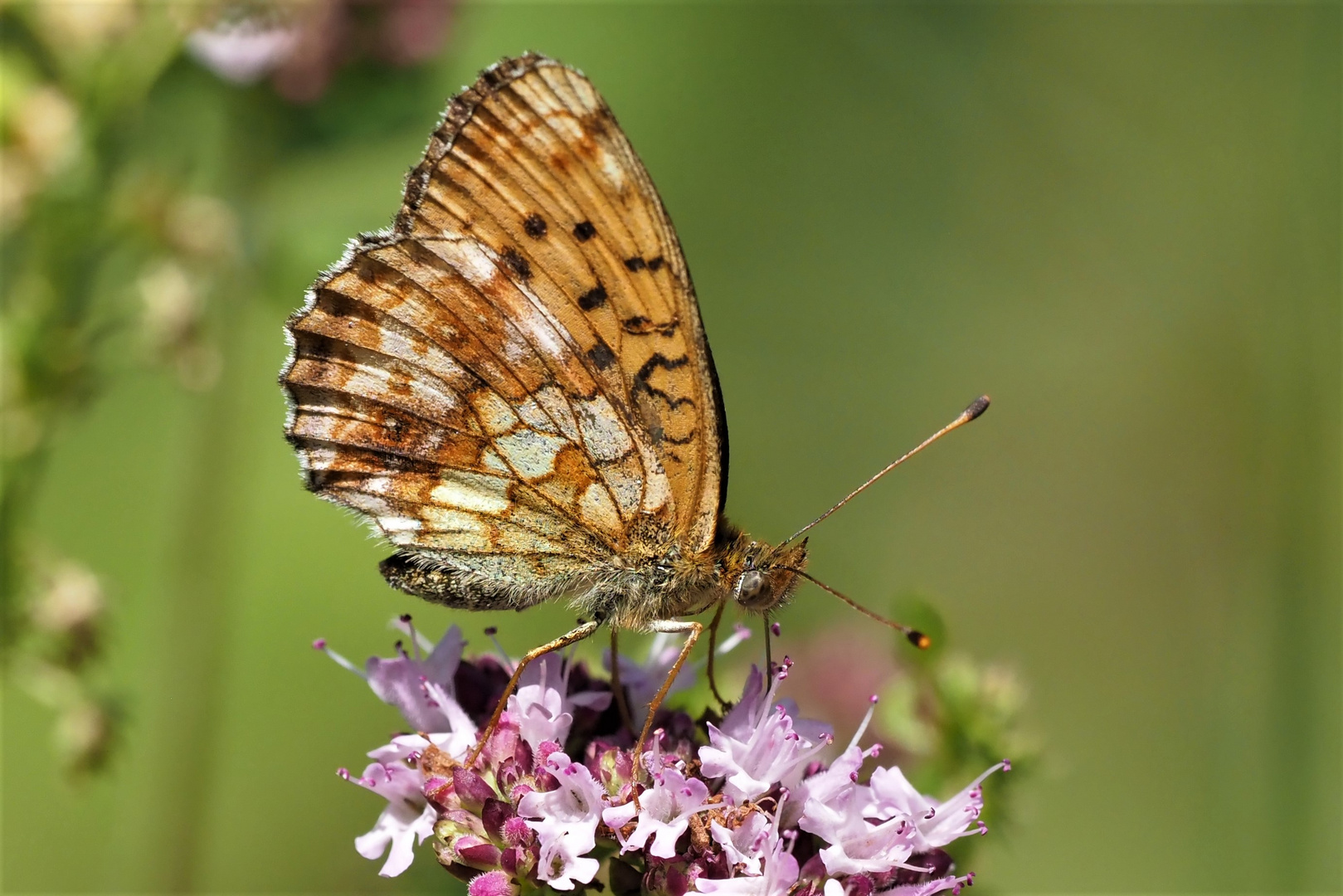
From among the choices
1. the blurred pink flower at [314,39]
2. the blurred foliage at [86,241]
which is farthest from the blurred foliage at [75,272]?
the blurred pink flower at [314,39]

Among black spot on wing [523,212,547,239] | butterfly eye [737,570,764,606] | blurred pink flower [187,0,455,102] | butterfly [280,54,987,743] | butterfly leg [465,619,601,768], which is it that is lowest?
butterfly leg [465,619,601,768]

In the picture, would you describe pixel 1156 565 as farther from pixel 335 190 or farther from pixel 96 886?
pixel 96 886

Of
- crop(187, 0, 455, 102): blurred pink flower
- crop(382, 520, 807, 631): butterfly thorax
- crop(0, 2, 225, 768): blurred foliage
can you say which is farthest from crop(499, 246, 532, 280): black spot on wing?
Result: crop(187, 0, 455, 102): blurred pink flower

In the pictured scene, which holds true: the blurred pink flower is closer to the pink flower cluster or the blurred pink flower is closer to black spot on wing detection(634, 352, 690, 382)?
black spot on wing detection(634, 352, 690, 382)

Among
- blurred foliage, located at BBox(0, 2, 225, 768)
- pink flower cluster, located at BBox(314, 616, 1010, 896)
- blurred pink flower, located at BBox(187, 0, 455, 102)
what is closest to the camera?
pink flower cluster, located at BBox(314, 616, 1010, 896)

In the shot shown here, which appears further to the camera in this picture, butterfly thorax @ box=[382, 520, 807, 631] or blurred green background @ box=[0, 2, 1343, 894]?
blurred green background @ box=[0, 2, 1343, 894]

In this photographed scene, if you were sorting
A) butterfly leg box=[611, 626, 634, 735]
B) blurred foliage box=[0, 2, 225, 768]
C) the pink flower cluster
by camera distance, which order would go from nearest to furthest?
the pink flower cluster, butterfly leg box=[611, 626, 634, 735], blurred foliage box=[0, 2, 225, 768]
